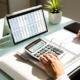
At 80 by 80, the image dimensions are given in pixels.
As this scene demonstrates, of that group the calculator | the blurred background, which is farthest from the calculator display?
the blurred background

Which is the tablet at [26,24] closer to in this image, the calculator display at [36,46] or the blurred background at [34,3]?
the calculator display at [36,46]

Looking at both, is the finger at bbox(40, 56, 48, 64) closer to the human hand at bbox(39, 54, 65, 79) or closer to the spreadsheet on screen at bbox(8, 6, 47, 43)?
the human hand at bbox(39, 54, 65, 79)

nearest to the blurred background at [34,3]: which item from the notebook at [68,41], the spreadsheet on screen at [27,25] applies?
the notebook at [68,41]

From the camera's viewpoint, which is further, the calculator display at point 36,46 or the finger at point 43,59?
the calculator display at point 36,46

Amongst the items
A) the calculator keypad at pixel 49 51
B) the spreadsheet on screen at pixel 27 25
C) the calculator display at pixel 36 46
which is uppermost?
the spreadsheet on screen at pixel 27 25

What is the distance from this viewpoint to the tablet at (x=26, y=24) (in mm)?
1117

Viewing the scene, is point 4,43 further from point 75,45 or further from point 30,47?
point 75,45

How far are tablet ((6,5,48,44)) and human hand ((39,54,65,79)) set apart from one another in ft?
1.07

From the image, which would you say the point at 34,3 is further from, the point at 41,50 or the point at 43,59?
the point at 43,59

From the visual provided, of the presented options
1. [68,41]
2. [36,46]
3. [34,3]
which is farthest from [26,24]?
[34,3]

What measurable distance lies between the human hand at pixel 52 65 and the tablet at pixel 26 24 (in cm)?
33

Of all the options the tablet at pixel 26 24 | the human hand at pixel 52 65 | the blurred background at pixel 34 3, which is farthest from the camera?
the blurred background at pixel 34 3

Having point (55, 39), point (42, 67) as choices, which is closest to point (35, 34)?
point (55, 39)

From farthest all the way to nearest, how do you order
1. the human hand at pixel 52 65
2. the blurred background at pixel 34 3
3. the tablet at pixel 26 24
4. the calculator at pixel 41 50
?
1. the blurred background at pixel 34 3
2. the tablet at pixel 26 24
3. the calculator at pixel 41 50
4. the human hand at pixel 52 65
